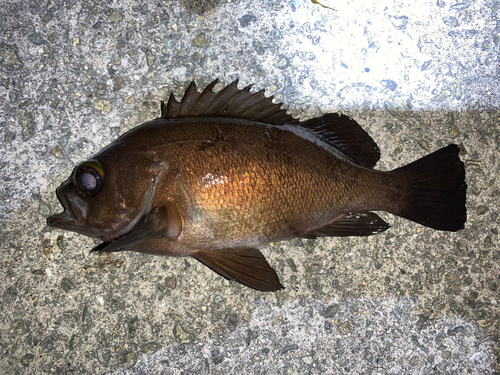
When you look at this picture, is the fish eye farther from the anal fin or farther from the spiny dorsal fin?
the anal fin

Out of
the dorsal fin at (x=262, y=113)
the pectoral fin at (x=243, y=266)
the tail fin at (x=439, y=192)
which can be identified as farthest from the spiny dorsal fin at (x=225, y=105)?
the tail fin at (x=439, y=192)

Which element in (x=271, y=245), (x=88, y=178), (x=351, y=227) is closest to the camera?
(x=88, y=178)

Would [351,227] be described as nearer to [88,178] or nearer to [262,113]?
[262,113]

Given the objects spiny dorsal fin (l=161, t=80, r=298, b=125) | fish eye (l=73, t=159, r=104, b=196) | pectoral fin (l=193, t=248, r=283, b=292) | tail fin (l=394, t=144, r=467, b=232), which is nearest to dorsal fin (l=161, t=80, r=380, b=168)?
spiny dorsal fin (l=161, t=80, r=298, b=125)

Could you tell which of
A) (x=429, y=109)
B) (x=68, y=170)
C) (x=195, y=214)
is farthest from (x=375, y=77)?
(x=68, y=170)

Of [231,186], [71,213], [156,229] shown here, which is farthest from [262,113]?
[71,213]

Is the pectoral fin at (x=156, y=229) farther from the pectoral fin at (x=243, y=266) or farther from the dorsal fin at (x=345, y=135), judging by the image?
the dorsal fin at (x=345, y=135)

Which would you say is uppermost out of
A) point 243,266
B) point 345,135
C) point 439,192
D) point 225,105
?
point 225,105
